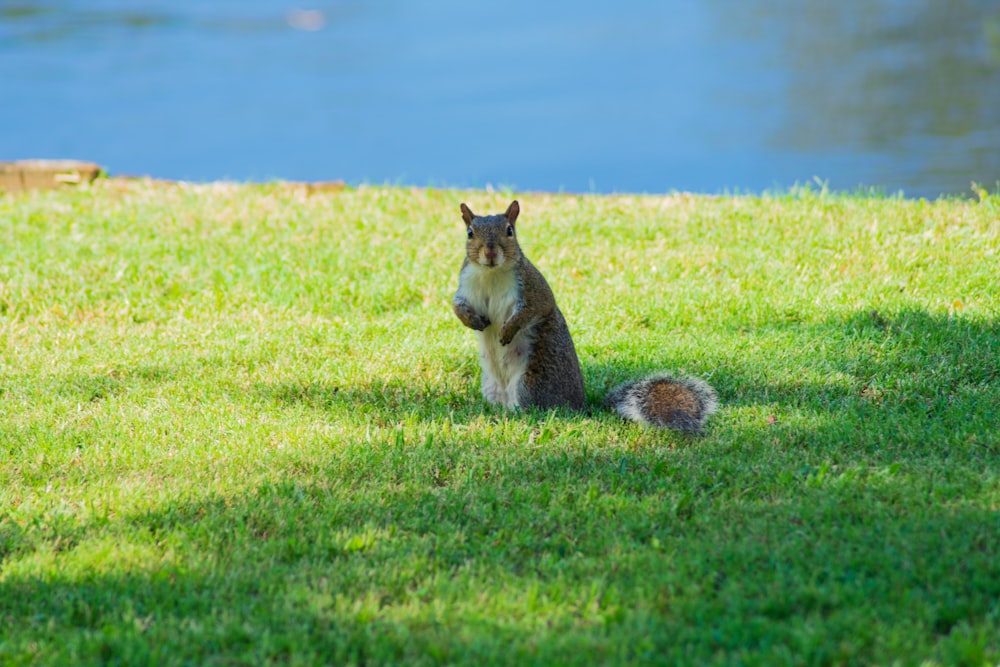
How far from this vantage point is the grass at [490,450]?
3043 mm

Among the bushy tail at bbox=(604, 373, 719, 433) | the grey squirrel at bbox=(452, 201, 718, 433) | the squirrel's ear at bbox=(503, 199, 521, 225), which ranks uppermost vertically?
the squirrel's ear at bbox=(503, 199, 521, 225)

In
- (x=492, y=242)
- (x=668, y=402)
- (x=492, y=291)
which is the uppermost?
(x=492, y=242)

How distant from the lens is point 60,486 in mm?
4059

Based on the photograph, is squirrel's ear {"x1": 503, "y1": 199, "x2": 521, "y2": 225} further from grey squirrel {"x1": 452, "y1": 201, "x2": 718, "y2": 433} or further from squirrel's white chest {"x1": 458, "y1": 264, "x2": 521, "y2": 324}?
squirrel's white chest {"x1": 458, "y1": 264, "x2": 521, "y2": 324}

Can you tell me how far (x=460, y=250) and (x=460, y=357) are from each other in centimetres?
188

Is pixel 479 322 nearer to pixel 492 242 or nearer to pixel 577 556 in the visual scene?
pixel 492 242

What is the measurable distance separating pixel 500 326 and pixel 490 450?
1.98ft

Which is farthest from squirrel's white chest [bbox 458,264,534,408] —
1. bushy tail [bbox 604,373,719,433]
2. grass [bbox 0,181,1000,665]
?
bushy tail [bbox 604,373,719,433]

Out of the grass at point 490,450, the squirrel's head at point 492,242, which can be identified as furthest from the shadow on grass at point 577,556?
the squirrel's head at point 492,242

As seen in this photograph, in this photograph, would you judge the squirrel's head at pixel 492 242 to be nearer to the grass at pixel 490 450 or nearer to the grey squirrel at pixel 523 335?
the grey squirrel at pixel 523 335

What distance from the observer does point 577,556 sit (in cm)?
342

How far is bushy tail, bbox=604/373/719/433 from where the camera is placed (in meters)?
4.45

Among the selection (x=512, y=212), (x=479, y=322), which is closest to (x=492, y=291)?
(x=479, y=322)

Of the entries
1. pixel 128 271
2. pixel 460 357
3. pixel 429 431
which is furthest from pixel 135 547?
pixel 128 271
